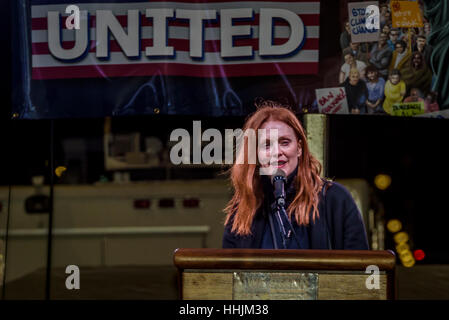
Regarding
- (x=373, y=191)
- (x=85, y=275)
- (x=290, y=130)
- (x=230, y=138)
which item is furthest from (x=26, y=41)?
(x=373, y=191)

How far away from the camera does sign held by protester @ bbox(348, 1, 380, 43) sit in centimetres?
298

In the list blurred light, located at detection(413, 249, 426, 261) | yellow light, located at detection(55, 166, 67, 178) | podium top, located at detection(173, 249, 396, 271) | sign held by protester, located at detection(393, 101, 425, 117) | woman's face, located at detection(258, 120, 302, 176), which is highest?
sign held by protester, located at detection(393, 101, 425, 117)

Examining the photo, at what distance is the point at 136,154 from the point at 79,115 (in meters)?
3.37

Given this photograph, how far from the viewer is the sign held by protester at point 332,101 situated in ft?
9.79

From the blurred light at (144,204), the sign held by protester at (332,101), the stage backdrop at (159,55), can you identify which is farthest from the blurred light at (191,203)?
the sign held by protester at (332,101)

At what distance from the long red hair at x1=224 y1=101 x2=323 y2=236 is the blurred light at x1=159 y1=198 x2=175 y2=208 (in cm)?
221

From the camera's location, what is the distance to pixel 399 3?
2.99m

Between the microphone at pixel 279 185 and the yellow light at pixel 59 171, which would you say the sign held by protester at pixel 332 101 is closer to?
the microphone at pixel 279 185

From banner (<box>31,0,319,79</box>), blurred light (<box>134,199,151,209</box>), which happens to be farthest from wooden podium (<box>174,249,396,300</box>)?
blurred light (<box>134,199,151,209</box>)

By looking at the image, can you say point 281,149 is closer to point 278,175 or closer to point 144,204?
point 278,175

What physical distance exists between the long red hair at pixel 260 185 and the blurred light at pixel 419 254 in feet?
12.2

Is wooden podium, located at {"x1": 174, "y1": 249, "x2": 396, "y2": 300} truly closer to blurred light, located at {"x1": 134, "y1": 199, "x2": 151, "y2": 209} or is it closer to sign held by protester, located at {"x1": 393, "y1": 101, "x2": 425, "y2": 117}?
sign held by protester, located at {"x1": 393, "y1": 101, "x2": 425, "y2": 117}

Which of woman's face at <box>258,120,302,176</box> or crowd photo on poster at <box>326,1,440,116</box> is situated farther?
crowd photo on poster at <box>326,1,440,116</box>

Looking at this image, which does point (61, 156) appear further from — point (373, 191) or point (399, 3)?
point (399, 3)
